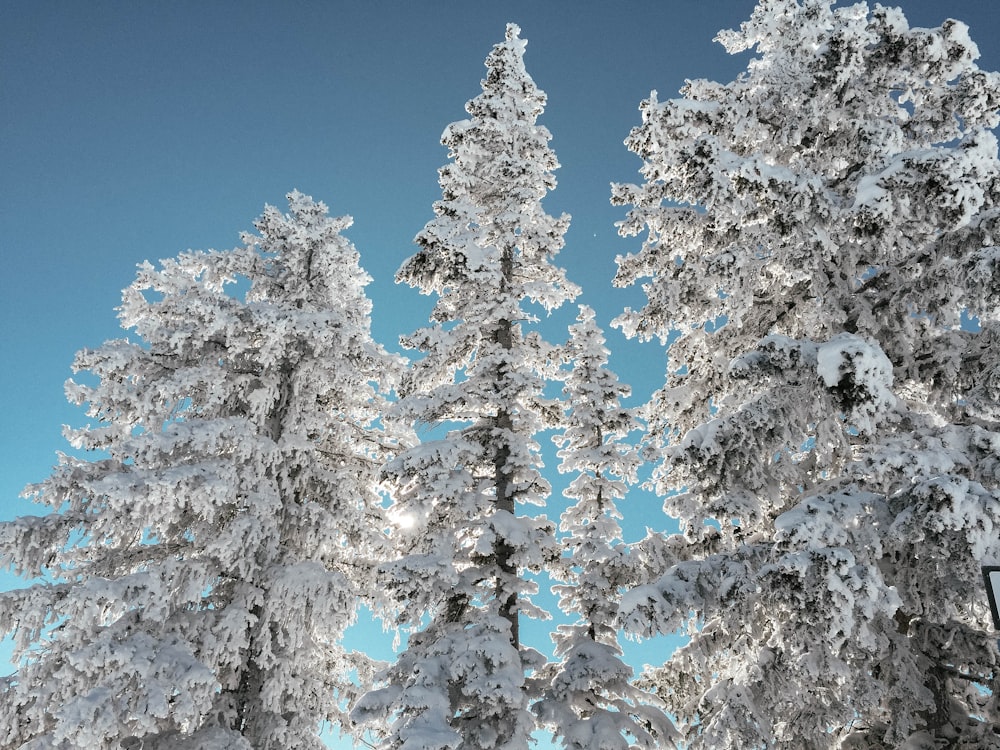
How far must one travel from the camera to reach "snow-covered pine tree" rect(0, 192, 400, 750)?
1038 cm

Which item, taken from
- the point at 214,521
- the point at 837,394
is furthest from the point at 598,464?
the point at 214,521

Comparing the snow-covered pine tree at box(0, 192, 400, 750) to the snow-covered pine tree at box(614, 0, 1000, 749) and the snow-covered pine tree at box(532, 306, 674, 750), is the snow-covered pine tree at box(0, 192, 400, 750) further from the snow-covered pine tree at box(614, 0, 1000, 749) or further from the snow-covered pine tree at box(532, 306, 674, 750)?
the snow-covered pine tree at box(614, 0, 1000, 749)

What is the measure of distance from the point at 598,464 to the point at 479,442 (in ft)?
8.10

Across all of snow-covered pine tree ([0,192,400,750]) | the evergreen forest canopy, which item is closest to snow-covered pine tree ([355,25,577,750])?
the evergreen forest canopy

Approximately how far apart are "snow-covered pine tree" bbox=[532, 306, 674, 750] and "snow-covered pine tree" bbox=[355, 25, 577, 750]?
0.72 meters

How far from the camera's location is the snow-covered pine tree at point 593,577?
10672 mm

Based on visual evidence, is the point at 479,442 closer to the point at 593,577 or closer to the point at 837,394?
the point at 593,577

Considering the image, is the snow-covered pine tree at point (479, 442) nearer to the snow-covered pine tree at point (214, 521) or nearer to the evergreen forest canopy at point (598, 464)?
the evergreen forest canopy at point (598, 464)

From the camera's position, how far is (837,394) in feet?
26.5

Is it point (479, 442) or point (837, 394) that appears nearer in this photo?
point (837, 394)

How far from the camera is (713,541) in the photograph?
10258 millimetres

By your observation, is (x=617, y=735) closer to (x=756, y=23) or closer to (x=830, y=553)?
(x=830, y=553)

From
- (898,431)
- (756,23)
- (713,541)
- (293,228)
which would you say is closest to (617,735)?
(713,541)

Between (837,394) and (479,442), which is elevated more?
(479,442)
